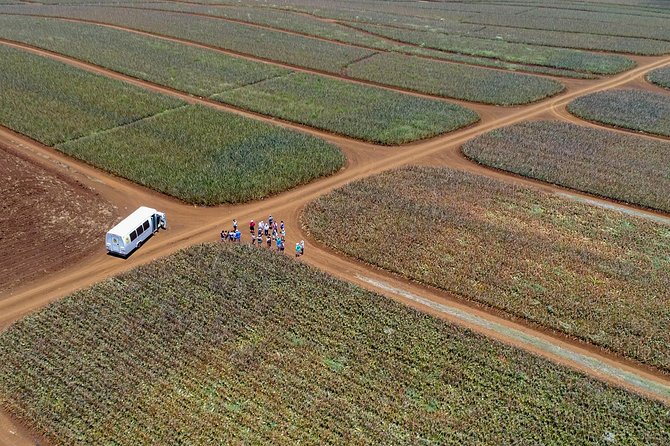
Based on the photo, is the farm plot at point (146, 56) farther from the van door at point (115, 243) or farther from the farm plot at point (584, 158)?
the van door at point (115, 243)

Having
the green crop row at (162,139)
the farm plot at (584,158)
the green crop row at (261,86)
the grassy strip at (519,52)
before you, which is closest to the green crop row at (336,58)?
the green crop row at (261,86)

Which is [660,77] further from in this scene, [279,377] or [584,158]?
[279,377]

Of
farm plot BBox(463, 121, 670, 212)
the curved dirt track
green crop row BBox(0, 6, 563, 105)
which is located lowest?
the curved dirt track

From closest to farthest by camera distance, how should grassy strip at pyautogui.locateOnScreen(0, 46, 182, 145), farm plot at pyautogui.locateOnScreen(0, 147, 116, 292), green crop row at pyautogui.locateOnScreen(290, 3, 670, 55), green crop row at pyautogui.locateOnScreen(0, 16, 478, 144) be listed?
farm plot at pyautogui.locateOnScreen(0, 147, 116, 292)
grassy strip at pyautogui.locateOnScreen(0, 46, 182, 145)
green crop row at pyautogui.locateOnScreen(0, 16, 478, 144)
green crop row at pyautogui.locateOnScreen(290, 3, 670, 55)

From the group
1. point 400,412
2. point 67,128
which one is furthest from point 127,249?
point 67,128

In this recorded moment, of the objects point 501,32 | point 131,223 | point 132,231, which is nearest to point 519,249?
point 132,231

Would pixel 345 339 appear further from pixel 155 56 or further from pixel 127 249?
pixel 155 56

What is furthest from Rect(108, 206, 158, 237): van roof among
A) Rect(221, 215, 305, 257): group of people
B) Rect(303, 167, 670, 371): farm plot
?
Rect(303, 167, 670, 371): farm plot

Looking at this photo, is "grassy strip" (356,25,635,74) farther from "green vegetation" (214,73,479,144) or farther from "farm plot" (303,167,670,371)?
"farm plot" (303,167,670,371)
